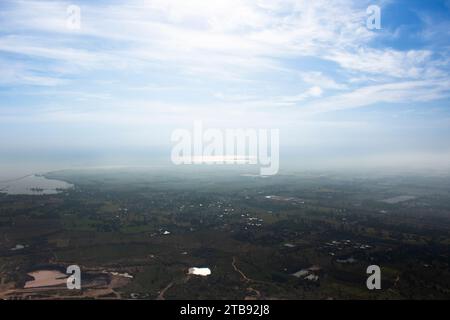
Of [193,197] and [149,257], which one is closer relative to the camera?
[149,257]

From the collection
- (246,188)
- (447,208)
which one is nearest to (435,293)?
(447,208)

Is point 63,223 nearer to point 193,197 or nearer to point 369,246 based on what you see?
point 193,197
